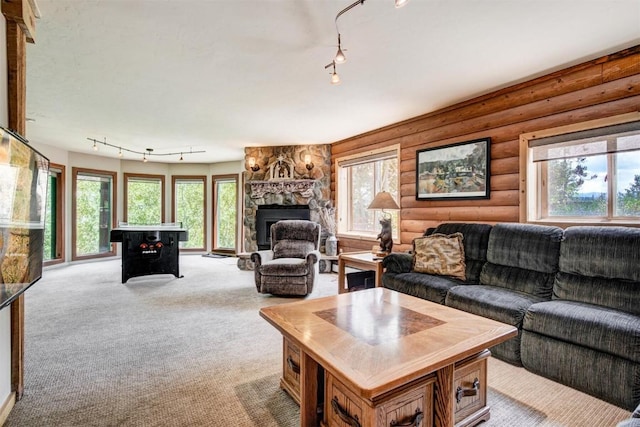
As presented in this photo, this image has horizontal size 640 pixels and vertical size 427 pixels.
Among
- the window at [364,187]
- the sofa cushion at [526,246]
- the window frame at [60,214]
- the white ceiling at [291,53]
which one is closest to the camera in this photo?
the white ceiling at [291,53]

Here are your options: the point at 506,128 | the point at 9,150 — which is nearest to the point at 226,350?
the point at 9,150

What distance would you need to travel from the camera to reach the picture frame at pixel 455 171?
361 cm

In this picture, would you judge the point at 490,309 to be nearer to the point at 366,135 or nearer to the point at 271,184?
the point at 366,135

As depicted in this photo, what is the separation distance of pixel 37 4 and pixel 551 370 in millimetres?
4128

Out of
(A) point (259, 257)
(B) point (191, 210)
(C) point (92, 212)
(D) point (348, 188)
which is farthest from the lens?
(B) point (191, 210)

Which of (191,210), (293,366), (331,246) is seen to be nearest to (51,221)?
(191,210)

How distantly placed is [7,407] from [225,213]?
6.51 metres

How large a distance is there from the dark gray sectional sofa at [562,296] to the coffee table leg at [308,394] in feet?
5.05

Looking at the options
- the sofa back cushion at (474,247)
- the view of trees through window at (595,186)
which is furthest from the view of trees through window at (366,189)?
the view of trees through window at (595,186)

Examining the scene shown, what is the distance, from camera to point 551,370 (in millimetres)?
2105

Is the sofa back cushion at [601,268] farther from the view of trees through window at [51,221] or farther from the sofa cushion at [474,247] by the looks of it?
the view of trees through window at [51,221]

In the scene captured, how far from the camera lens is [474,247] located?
10.5 ft

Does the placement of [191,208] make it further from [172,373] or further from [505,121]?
[505,121]

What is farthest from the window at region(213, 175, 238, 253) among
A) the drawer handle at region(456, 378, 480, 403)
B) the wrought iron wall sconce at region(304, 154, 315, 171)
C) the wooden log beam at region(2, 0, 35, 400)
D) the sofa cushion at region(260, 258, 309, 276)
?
the drawer handle at region(456, 378, 480, 403)
